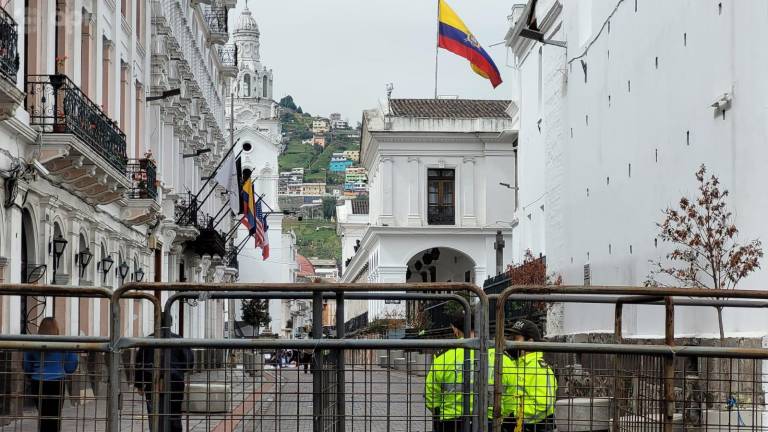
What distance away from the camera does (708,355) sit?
9102 millimetres

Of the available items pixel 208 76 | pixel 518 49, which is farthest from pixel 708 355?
pixel 208 76

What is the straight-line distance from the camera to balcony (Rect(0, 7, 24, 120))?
19344 millimetres

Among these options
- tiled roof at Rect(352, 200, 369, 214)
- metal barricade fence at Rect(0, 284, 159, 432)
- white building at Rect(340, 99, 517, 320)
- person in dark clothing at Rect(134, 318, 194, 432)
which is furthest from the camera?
tiled roof at Rect(352, 200, 369, 214)

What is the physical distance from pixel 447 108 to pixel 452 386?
5899cm

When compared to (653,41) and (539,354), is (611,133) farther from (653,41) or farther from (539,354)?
(539,354)

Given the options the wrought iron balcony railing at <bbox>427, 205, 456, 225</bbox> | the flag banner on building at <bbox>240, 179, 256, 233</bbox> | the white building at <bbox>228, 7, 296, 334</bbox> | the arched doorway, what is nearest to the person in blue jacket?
the flag banner on building at <bbox>240, 179, 256, 233</bbox>

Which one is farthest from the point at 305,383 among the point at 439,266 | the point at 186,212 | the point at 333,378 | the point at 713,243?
the point at 439,266

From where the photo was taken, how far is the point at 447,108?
6819 cm

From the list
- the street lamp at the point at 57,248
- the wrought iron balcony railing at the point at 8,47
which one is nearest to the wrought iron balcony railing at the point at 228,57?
the street lamp at the point at 57,248

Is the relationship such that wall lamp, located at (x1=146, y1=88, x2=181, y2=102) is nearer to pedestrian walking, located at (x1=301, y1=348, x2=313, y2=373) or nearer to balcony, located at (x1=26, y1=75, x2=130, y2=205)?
balcony, located at (x1=26, y1=75, x2=130, y2=205)

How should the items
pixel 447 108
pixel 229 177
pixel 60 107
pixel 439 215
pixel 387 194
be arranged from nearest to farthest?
1. pixel 60 107
2. pixel 229 177
3. pixel 387 194
4. pixel 439 215
5. pixel 447 108

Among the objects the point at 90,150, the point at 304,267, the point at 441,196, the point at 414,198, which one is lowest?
the point at 304,267

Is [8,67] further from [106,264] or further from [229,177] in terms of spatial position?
[229,177]

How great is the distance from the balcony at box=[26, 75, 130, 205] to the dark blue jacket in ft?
42.3
